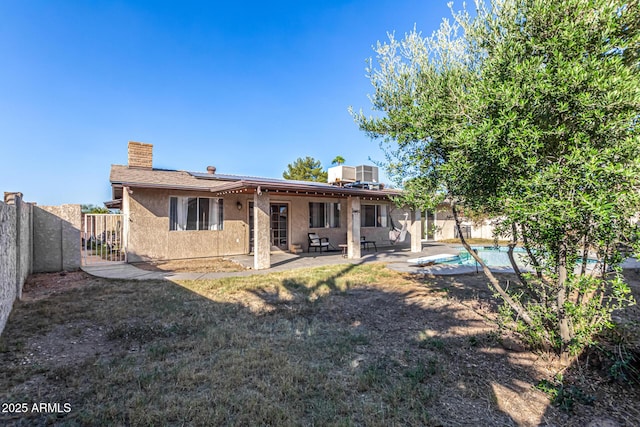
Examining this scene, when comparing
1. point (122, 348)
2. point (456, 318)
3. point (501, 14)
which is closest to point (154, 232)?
point (122, 348)

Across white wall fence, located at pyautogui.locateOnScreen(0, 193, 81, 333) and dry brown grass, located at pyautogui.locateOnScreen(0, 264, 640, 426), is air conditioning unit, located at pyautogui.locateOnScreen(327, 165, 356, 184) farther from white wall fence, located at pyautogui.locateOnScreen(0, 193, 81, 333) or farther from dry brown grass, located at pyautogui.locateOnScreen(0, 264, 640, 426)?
white wall fence, located at pyautogui.locateOnScreen(0, 193, 81, 333)

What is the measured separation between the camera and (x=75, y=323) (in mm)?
5090

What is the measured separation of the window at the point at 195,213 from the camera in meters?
11.8

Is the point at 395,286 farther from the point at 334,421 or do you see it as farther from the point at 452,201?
the point at 334,421

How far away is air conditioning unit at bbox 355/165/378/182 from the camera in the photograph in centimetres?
1605

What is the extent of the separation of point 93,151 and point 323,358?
81.9ft

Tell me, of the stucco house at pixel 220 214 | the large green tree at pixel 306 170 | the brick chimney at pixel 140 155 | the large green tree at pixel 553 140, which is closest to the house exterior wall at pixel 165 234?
the stucco house at pixel 220 214

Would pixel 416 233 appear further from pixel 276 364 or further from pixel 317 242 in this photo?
pixel 276 364

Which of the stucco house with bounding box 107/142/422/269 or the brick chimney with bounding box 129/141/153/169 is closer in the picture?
the stucco house with bounding box 107/142/422/269

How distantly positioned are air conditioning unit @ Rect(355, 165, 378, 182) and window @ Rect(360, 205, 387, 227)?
60.0 inches

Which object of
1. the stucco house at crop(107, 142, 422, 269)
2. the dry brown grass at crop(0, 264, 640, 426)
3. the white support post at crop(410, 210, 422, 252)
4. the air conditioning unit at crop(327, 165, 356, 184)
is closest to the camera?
the dry brown grass at crop(0, 264, 640, 426)

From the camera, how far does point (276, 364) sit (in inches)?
141

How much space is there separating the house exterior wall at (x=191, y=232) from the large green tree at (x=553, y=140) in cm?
1034

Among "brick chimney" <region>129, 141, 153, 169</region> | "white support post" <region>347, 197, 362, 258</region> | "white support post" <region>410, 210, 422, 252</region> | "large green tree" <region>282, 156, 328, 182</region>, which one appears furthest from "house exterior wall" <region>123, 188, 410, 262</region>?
"large green tree" <region>282, 156, 328, 182</region>
